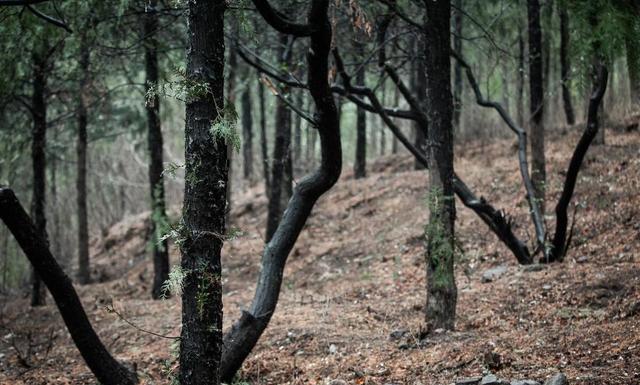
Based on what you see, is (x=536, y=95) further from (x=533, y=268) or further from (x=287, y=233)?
(x=287, y=233)

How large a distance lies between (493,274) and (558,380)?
4797 millimetres

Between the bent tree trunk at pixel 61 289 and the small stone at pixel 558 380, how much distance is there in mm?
3747

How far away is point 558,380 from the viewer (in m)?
4.51

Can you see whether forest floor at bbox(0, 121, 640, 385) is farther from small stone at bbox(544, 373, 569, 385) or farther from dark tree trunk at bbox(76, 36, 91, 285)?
dark tree trunk at bbox(76, 36, 91, 285)

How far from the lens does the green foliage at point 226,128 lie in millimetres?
3871

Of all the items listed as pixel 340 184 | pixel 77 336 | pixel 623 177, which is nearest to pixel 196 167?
pixel 77 336

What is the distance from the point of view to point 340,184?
1919 cm

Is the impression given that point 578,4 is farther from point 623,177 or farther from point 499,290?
point 623,177

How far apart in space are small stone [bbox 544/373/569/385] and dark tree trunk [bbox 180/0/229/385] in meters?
2.47

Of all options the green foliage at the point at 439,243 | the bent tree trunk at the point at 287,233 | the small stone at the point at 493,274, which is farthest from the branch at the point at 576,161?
the bent tree trunk at the point at 287,233

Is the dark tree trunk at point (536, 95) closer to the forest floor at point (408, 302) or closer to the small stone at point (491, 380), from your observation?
the forest floor at point (408, 302)

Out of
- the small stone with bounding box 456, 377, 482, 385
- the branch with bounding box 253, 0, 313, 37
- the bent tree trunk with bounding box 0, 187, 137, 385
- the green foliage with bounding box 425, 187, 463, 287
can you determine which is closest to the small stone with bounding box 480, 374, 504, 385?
the small stone with bounding box 456, 377, 482, 385

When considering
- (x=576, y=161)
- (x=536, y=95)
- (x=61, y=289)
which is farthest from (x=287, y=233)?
(x=536, y=95)

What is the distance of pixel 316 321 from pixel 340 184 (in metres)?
11.1
